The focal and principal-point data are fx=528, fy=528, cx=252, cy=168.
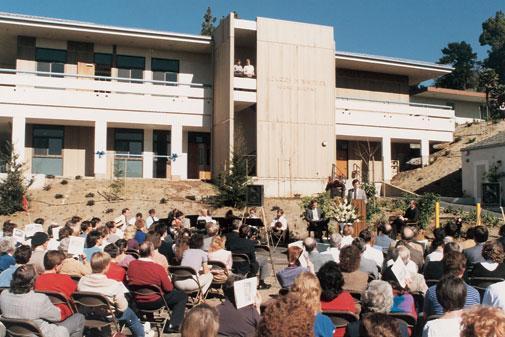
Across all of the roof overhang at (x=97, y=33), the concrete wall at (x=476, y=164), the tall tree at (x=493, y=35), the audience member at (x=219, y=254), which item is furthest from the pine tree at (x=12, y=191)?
the tall tree at (x=493, y=35)

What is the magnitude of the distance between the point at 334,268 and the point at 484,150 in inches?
881

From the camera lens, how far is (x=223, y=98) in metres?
24.6

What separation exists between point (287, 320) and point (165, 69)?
2493cm

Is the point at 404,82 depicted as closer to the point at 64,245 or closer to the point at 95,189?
the point at 95,189

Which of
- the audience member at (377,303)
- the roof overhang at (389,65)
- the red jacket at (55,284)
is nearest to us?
the audience member at (377,303)

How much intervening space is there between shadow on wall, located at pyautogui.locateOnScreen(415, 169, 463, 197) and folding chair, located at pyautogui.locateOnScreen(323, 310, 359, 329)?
23914mm

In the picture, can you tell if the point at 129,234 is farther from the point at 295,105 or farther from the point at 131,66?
the point at 131,66

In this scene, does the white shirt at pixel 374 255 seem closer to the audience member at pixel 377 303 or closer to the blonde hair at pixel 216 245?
the blonde hair at pixel 216 245

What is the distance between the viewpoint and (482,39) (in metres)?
66.3

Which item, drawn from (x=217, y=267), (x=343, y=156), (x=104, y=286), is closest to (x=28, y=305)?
(x=104, y=286)

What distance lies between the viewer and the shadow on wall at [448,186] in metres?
26.9

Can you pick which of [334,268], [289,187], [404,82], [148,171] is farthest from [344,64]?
[334,268]

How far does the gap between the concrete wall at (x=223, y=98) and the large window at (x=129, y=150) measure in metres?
3.66

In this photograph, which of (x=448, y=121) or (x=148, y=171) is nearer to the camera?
(x=148, y=171)
